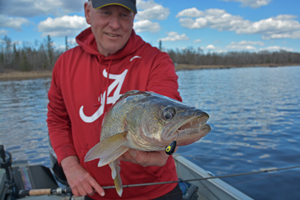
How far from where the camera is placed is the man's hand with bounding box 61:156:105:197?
222 cm

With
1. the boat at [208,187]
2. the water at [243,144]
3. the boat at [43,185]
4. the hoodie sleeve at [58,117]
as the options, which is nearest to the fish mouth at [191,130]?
the hoodie sleeve at [58,117]

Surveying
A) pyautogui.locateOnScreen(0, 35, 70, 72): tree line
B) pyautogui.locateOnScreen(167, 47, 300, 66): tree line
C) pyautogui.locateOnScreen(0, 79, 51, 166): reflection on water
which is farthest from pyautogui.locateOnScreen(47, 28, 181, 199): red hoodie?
pyautogui.locateOnScreen(167, 47, 300, 66): tree line

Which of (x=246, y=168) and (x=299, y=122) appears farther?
(x=299, y=122)

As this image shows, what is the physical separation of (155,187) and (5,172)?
9.88 feet

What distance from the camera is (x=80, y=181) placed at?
89.0 inches

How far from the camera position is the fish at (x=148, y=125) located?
4.51 feet

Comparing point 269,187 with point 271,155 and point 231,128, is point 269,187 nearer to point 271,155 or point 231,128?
point 271,155

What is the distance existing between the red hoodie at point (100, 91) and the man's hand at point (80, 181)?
3.6 inches

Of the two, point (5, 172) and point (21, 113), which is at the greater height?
point (5, 172)

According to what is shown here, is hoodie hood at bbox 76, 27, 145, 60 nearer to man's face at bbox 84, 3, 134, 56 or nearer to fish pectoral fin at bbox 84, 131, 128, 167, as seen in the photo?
man's face at bbox 84, 3, 134, 56

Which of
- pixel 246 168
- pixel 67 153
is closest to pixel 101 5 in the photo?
pixel 67 153

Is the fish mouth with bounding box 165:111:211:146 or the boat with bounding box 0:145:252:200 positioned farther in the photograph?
the boat with bounding box 0:145:252:200

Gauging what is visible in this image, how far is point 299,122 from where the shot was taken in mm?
12742

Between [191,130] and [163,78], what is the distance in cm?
86
